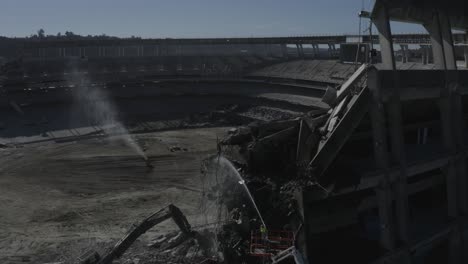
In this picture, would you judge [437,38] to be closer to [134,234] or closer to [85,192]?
[134,234]

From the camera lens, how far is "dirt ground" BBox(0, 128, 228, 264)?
21203 millimetres

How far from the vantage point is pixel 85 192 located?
29.1 m

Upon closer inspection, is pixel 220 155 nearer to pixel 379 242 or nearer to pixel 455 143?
pixel 379 242

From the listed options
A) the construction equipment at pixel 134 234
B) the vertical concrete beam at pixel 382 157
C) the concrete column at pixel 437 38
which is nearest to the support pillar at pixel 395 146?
the vertical concrete beam at pixel 382 157

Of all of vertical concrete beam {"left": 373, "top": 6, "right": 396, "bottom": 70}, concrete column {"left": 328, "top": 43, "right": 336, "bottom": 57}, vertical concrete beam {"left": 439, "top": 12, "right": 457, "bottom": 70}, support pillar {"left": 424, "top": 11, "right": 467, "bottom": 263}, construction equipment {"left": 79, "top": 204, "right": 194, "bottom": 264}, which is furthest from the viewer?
concrete column {"left": 328, "top": 43, "right": 336, "bottom": 57}

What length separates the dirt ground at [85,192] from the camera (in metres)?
21.2

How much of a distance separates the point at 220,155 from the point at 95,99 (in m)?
43.7

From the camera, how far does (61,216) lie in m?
24.8

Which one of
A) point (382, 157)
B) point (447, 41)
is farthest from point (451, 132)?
point (382, 157)

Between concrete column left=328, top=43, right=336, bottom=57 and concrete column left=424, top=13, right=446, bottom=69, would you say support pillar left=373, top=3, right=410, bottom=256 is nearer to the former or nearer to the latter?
concrete column left=424, top=13, right=446, bottom=69

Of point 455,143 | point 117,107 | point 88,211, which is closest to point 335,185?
point 455,143

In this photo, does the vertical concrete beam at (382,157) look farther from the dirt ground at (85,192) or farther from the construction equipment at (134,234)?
the dirt ground at (85,192)

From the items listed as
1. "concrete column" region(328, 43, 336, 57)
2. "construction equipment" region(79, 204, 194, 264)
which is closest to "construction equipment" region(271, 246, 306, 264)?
"construction equipment" region(79, 204, 194, 264)

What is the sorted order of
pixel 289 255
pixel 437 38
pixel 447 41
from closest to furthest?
pixel 289 255
pixel 437 38
pixel 447 41
